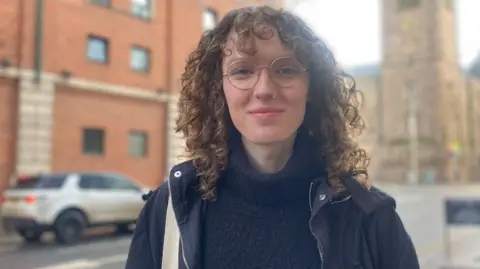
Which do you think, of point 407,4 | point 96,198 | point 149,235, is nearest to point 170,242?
point 149,235

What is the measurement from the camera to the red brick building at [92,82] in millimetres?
16641

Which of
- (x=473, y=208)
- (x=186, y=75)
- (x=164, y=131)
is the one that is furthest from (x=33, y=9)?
(x=186, y=75)

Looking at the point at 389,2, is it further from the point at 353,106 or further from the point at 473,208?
the point at 353,106

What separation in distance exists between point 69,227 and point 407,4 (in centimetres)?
5446

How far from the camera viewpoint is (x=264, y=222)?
1497 mm

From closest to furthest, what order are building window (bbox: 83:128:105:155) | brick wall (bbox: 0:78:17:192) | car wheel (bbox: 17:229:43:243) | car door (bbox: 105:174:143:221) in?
car wheel (bbox: 17:229:43:243) → car door (bbox: 105:174:143:221) → brick wall (bbox: 0:78:17:192) → building window (bbox: 83:128:105:155)

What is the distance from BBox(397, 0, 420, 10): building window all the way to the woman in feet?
203

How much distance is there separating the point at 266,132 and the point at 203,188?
25 centimetres

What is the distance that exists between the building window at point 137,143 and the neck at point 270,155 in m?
19.2

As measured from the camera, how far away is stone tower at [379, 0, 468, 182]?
5609 cm

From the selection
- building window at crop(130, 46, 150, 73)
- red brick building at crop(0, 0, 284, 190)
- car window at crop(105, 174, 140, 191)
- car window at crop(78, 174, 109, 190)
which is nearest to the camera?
car window at crop(78, 174, 109, 190)

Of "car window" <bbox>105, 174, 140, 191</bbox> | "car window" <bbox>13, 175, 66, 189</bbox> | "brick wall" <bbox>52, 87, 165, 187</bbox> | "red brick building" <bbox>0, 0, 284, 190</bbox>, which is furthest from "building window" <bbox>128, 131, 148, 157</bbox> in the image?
"car window" <bbox>13, 175, 66, 189</bbox>

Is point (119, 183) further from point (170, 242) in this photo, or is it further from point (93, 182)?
point (170, 242)

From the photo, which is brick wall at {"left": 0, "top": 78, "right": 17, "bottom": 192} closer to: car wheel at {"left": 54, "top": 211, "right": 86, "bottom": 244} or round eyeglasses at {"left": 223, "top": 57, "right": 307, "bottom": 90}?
car wheel at {"left": 54, "top": 211, "right": 86, "bottom": 244}
